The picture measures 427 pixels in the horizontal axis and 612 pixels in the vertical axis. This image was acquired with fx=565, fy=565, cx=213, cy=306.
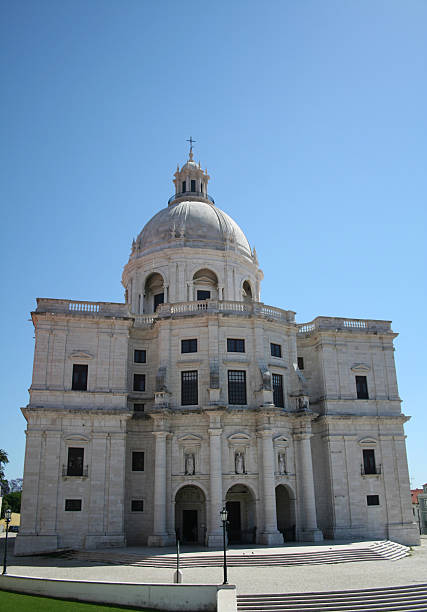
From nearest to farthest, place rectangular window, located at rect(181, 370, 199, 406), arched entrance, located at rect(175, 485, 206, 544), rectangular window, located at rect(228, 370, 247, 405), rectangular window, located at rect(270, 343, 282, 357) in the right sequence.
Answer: rectangular window, located at rect(181, 370, 199, 406), rectangular window, located at rect(228, 370, 247, 405), arched entrance, located at rect(175, 485, 206, 544), rectangular window, located at rect(270, 343, 282, 357)

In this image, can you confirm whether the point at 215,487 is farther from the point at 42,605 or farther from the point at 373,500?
the point at 42,605

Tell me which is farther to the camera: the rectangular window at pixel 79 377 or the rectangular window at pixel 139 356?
the rectangular window at pixel 139 356

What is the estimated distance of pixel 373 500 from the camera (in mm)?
44688

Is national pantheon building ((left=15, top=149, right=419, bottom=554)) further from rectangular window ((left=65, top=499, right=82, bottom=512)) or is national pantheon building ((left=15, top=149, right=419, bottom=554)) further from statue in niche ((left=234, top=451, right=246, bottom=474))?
statue in niche ((left=234, top=451, right=246, bottom=474))

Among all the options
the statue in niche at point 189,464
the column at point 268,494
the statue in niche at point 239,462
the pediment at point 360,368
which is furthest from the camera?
the pediment at point 360,368

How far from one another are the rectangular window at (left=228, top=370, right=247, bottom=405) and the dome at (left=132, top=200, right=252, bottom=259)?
1519 centimetres

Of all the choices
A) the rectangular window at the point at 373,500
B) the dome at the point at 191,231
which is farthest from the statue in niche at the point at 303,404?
the dome at the point at 191,231

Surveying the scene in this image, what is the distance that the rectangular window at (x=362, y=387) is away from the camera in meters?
47.5

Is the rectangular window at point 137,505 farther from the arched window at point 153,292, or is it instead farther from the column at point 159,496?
the arched window at point 153,292

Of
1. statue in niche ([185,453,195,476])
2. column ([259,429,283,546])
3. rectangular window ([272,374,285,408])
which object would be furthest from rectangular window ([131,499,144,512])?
rectangular window ([272,374,285,408])

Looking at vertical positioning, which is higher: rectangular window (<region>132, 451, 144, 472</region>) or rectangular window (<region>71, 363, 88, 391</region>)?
rectangular window (<region>71, 363, 88, 391</region>)

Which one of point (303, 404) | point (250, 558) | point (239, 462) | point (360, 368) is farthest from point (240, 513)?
point (360, 368)

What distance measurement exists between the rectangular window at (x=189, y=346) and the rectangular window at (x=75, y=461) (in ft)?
34.5

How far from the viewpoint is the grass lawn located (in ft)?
71.3
